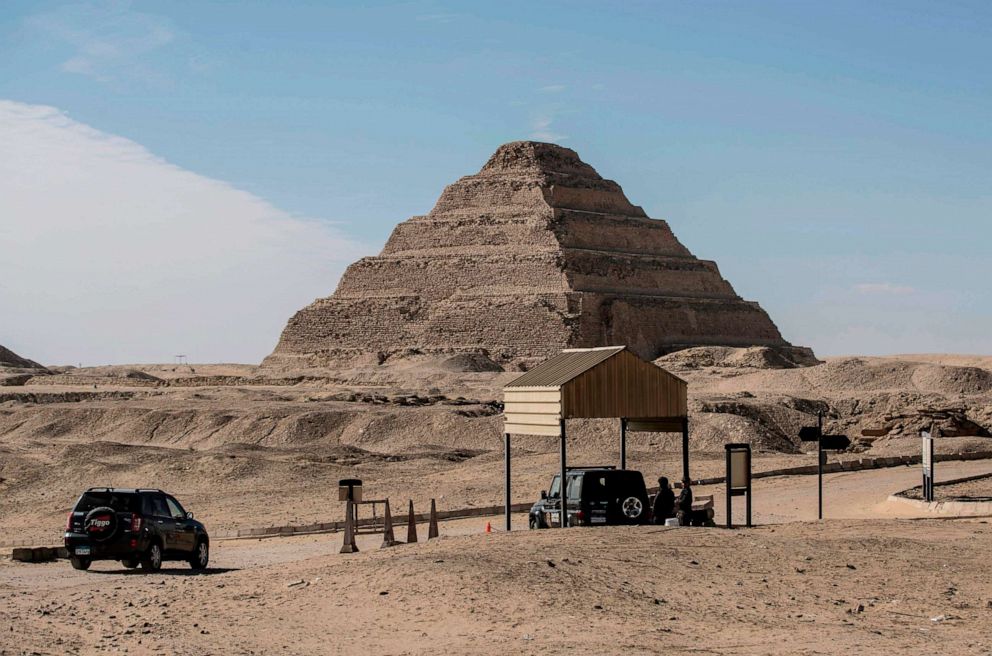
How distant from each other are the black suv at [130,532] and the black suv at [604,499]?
4.95m

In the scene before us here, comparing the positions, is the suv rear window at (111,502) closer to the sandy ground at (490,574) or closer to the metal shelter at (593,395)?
the sandy ground at (490,574)

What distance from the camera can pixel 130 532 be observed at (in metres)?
19.2

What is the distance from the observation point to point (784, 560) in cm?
1722

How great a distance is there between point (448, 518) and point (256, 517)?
→ 160 inches

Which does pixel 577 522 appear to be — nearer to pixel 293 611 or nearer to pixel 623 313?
pixel 293 611

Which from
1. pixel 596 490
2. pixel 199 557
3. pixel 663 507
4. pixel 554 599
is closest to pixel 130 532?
pixel 199 557

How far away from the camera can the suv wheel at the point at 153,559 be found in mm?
19436

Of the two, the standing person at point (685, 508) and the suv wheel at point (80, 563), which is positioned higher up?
the standing person at point (685, 508)

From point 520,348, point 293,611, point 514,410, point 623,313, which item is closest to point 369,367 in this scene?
point 520,348

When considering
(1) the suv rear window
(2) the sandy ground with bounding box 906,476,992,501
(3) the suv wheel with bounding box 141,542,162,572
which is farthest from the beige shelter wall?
(2) the sandy ground with bounding box 906,476,992,501

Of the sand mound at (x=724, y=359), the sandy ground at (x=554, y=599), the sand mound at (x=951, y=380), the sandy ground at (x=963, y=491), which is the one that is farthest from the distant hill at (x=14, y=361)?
the sandy ground at (x=554, y=599)

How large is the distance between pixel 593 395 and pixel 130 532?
647 centimetres

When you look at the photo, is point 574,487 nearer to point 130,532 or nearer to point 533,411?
point 533,411

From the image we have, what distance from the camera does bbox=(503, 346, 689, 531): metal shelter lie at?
69.2ft
